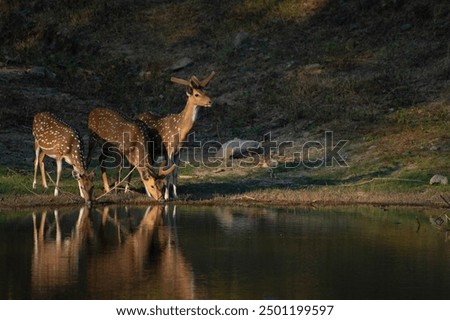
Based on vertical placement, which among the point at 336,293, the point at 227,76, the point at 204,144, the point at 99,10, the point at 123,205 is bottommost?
the point at 336,293

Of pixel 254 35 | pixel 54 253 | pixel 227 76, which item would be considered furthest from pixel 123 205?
pixel 254 35

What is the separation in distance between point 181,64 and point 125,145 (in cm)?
1535

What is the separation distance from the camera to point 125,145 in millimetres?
26219

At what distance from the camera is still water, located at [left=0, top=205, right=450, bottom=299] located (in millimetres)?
16391

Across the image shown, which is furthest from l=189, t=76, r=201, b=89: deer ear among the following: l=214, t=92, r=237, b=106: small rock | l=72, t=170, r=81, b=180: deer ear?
l=214, t=92, r=237, b=106: small rock

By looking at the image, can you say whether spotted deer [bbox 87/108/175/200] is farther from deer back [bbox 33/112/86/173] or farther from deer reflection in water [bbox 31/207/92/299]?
deer reflection in water [bbox 31/207/92/299]

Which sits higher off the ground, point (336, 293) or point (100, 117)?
point (100, 117)

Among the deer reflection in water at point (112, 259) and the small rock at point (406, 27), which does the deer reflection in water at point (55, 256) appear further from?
the small rock at point (406, 27)

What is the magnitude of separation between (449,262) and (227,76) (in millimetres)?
22025

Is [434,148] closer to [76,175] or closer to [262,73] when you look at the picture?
[76,175]

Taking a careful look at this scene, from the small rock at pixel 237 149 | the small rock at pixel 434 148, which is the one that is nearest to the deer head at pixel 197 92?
the small rock at pixel 237 149

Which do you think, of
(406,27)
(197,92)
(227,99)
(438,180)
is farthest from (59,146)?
(406,27)

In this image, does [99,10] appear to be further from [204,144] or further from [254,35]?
[204,144]

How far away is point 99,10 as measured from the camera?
46312mm
